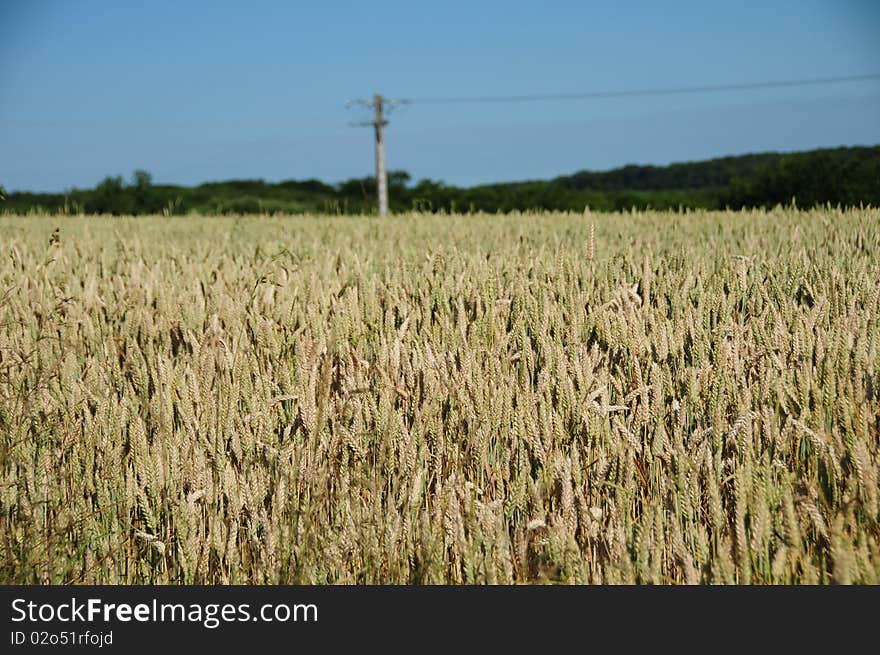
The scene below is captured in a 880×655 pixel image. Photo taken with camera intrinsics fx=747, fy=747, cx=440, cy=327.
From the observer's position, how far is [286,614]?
4.01 ft

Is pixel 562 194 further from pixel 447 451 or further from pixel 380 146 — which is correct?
pixel 447 451

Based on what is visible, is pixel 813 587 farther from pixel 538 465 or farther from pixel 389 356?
pixel 389 356

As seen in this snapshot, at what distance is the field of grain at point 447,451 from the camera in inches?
55.2

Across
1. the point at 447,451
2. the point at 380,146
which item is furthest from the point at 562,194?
the point at 447,451

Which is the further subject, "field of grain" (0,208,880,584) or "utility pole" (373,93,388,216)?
"utility pole" (373,93,388,216)

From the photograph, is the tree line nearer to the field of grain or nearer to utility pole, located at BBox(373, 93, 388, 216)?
utility pole, located at BBox(373, 93, 388, 216)

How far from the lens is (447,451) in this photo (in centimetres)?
178

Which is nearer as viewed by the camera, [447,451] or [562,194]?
[447,451]

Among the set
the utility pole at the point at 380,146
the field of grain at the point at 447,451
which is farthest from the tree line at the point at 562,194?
the field of grain at the point at 447,451

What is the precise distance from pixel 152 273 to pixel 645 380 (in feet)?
8.22

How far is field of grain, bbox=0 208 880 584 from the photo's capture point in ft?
4.60

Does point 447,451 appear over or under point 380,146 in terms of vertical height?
under

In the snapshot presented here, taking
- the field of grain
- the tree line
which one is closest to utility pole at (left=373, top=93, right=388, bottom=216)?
the tree line

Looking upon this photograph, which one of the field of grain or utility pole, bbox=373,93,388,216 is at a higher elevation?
utility pole, bbox=373,93,388,216
